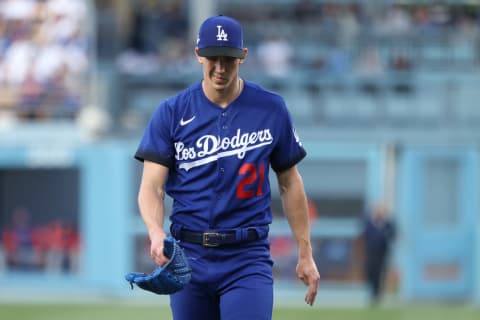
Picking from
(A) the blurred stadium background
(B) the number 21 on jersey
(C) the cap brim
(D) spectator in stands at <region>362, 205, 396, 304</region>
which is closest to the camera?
(C) the cap brim

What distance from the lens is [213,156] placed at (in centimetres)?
562

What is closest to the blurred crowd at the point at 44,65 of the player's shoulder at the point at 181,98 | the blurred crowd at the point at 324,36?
the blurred crowd at the point at 324,36

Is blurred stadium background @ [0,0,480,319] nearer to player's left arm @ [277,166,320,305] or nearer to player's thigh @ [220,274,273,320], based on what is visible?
player's left arm @ [277,166,320,305]

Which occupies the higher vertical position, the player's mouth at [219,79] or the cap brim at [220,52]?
the cap brim at [220,52]

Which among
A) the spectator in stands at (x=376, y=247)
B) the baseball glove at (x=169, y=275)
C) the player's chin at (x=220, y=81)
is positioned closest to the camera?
the baseball glove at (x=169, y=275)

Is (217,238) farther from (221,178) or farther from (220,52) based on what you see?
(220,52)

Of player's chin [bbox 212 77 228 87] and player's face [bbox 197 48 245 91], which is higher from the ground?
player's face [bbox 197 48 245 91]

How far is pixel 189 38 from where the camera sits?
21.1 m

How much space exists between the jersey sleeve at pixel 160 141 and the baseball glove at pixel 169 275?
522 millimetres

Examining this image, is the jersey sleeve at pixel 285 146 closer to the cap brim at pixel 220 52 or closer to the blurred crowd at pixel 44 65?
the cap brim at pixel 220 52

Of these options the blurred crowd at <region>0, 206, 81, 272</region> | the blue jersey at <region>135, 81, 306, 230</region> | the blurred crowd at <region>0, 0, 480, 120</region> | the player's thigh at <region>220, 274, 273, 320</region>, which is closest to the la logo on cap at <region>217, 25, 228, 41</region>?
the blue jersey at <region>135, 81, 306, 230</region>

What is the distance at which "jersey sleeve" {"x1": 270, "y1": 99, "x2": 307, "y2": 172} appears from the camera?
5.75 m

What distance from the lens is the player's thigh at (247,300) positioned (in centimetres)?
542

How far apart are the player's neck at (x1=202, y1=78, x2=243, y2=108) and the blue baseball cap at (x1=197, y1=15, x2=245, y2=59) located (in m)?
0.22
